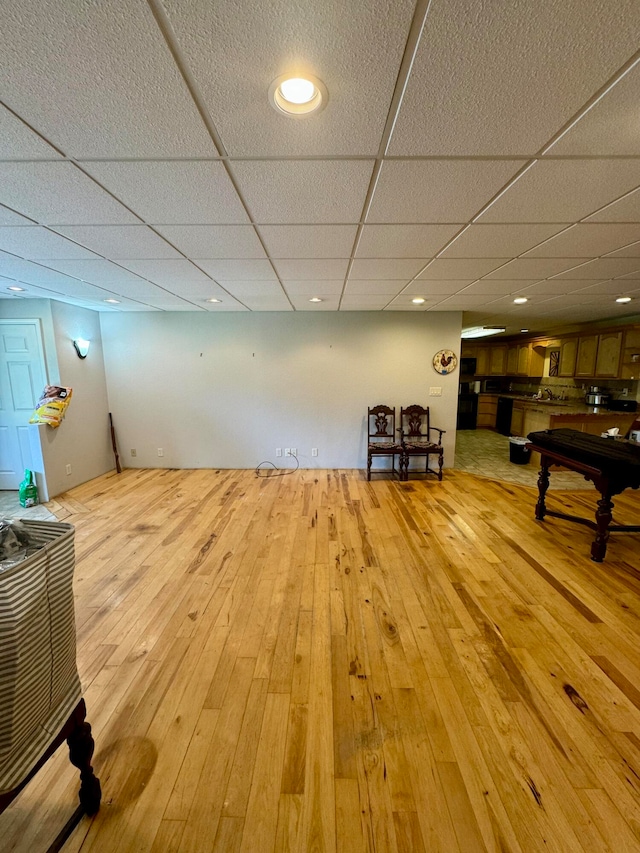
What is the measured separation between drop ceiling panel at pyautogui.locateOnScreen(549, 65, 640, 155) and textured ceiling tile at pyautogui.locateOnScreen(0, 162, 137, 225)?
2032 millimetres

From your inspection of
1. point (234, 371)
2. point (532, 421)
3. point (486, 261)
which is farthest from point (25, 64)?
point (532, 421)

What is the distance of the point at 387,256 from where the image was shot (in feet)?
8.08

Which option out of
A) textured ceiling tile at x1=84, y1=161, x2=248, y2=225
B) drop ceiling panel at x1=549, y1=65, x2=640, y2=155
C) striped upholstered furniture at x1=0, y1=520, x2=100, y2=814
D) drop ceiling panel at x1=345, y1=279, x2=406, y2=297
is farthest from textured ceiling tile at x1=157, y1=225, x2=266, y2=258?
striped upholstered furniture at x1=0, y1=520, x2=100, y2=814

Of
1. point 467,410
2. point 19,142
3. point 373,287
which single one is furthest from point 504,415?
point 19,142

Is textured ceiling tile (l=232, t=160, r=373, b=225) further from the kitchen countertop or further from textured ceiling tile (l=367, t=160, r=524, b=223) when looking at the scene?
the kitchen countertop

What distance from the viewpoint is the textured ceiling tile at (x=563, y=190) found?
1.41 metres

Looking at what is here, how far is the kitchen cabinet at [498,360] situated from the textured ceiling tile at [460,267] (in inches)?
238

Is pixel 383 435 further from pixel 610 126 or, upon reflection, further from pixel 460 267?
pixel 610 126

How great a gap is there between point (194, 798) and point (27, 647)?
910 millimetres

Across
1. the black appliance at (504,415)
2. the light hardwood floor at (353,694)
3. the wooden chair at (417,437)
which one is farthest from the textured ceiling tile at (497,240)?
the black appliance at (504,415)

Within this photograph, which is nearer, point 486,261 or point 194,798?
point 194,798

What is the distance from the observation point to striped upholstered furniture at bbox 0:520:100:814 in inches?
31.0

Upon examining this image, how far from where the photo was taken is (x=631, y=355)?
4965mm

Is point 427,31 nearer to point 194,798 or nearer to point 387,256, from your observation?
point 387,256
